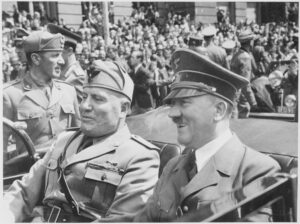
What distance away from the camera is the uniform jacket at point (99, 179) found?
2.38 meters

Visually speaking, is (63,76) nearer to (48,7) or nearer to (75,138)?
(75,138)

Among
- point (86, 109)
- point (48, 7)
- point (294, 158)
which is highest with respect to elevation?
point (48, 7)

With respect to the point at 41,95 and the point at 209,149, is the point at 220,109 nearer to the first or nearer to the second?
the point at 209,149

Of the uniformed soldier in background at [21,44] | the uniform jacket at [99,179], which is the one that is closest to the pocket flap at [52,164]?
the uniform jacket at [99,179]

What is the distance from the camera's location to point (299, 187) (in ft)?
5.80

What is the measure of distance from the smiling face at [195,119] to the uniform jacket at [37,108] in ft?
7.04

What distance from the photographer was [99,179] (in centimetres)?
248

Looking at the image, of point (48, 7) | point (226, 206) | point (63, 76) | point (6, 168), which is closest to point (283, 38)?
point (48, 7)

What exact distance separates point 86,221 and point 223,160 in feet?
2.86

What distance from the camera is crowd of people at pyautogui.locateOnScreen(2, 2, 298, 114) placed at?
26.1 feet

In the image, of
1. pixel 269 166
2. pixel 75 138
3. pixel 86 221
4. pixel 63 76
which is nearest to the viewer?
pixel 269 166

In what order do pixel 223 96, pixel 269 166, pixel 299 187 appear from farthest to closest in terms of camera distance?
pixel 223 96, pixel 269 166, pixel 299 187

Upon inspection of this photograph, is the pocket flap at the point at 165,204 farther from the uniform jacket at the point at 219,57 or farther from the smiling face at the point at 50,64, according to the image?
the smiling face at the point at 50,64

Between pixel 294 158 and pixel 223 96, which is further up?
pixel 223 96
